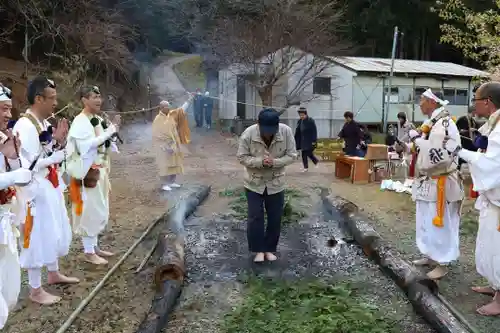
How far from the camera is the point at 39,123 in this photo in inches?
178

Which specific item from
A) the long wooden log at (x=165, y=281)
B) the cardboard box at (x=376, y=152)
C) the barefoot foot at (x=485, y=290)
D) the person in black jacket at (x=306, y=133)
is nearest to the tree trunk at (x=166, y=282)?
the long wooden log at (x=165, y=281)

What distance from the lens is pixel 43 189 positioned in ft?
14.7

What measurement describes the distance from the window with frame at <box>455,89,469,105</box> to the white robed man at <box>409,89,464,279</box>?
2196 centimetres

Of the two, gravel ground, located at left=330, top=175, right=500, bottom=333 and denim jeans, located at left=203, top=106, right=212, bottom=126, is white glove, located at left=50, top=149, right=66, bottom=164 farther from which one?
denim jeans, located at left=203, top=106, right=212, bottom=126

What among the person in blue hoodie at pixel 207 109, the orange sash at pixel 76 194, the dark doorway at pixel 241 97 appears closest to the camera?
the orange sash at pixel 76 194

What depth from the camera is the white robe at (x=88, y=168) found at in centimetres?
525

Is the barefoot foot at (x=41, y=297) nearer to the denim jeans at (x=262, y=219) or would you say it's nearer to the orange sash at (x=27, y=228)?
the orange sash at (x=27, y=228)

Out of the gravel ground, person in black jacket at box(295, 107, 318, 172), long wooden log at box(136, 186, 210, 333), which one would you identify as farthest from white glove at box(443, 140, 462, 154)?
person in black jacket at box(295, 107, 318, 172)

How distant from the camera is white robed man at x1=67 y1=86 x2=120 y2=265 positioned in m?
5.25

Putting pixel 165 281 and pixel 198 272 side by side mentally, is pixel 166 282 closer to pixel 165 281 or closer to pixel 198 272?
pixel 165 281

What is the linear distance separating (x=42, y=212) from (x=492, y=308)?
432cm

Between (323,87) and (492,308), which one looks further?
(323,87)

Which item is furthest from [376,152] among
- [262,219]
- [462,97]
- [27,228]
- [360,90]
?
[462,97]

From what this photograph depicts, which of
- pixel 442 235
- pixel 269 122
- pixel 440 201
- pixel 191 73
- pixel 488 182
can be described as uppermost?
pixel 191 73
